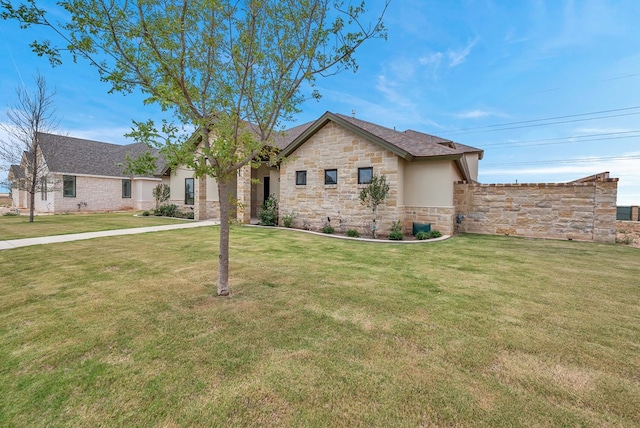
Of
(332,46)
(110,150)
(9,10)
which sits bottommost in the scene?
(9,10)

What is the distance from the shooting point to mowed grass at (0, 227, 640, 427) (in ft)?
7.41

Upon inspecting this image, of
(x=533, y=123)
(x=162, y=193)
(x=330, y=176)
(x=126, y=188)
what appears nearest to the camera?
(x=330, y=176)

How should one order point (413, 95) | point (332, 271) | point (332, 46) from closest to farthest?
point (332, 46)
point (332, 271)
point (413, 95)

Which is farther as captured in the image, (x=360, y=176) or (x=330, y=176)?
(x=330, y=176)

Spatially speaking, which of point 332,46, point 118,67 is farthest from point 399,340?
point 118,67

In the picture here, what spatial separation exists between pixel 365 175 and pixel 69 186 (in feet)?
85.7

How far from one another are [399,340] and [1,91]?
24.4 meters

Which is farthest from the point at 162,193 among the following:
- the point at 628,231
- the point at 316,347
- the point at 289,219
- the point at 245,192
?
the point at 628,231

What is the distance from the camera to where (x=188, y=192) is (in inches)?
772

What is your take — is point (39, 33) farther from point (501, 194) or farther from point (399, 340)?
point (501, 194)

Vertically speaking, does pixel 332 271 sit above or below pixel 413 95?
below

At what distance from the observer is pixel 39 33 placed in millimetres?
3400

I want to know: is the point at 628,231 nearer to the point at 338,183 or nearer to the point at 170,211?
the point at 338,183

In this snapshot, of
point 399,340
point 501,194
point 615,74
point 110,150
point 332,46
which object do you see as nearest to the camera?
point 399,340
